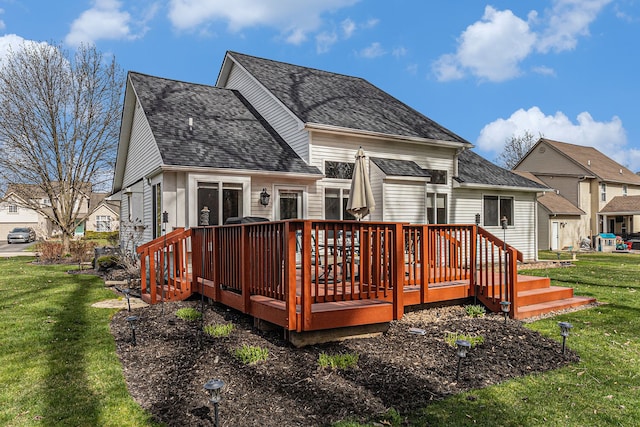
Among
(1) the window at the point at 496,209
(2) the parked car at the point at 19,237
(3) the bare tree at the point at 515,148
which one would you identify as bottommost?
(2) the parked car at the point at 19,237

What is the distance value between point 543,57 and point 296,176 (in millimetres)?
12744

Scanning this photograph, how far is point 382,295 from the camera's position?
5.06 m

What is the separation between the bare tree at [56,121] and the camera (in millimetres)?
18703

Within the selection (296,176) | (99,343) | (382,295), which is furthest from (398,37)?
(99,343)

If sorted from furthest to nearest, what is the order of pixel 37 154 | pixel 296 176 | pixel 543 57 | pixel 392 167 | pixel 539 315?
pixel 37 154 < pixel 543 57 < pixel 392 167 < pixel 296 176 < pixel 539 315

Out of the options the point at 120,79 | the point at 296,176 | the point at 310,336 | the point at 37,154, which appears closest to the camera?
the point at 310,336

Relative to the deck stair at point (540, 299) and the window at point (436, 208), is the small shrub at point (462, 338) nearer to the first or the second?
the deck stair at point (540, 299)

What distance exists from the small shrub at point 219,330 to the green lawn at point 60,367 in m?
1.06

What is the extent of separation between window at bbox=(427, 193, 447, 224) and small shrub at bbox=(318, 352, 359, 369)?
382 inches

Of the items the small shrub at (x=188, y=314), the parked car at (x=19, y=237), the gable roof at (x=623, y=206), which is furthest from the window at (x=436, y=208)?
the parked car at (x=19, y=237)

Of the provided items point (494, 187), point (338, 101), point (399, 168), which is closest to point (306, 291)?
point (399, 168)

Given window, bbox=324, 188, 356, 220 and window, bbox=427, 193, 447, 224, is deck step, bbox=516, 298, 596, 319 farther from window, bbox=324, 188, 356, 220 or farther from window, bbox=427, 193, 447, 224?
window, bbox=427, 193, 447, 224

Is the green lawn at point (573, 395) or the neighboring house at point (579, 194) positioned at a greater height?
the neighboring house at point (579, 194)

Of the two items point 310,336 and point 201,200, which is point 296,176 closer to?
point 201,200
